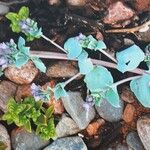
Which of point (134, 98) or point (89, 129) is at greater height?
point (134, 98)

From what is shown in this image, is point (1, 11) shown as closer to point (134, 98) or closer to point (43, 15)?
point (43, 15)

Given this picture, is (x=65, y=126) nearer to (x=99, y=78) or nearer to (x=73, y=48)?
(x=99, y=78)

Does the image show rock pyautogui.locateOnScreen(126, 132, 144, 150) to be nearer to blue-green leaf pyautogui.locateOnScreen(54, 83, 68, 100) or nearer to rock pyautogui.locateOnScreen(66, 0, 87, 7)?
blue-green leaf pyautogui.locateOnScreen(54, 83, 68, 100)

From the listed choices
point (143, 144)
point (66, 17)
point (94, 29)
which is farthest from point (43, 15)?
point (143, 144)

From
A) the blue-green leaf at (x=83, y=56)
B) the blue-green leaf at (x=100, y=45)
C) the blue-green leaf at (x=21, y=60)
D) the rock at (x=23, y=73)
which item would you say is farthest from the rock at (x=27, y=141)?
the blue-green leaf at (x=100, y=45)

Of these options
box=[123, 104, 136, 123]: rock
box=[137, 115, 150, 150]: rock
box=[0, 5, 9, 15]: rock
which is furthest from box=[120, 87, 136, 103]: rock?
box=[0, 5, 9, 15]: rock

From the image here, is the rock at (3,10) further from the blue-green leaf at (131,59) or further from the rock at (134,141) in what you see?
the rock at (134,141)
